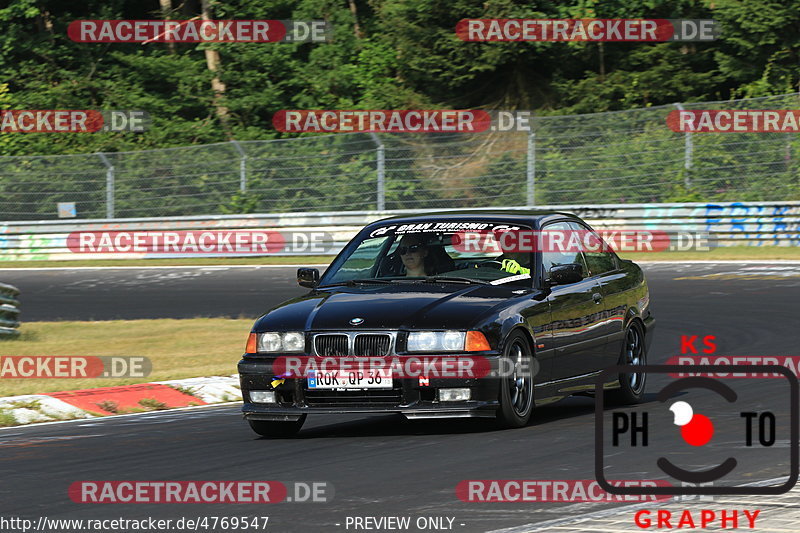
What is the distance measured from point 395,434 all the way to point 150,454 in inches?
64.0

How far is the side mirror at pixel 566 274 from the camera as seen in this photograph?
948 centimetres

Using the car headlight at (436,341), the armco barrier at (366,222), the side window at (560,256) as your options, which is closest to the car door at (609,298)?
the side window at (560,256)

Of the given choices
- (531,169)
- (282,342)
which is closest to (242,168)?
(531,169)

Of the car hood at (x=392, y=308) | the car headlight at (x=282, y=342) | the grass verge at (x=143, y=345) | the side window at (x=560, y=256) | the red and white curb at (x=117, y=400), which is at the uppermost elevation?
the side window at (x=560, y=256)

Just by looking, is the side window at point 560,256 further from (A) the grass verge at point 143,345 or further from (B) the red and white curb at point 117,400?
(A) the grass verge at point 143,345

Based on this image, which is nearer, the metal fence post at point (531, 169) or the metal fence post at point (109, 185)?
the metal fence post at point (531, 169)

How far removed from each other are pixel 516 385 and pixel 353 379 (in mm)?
1108

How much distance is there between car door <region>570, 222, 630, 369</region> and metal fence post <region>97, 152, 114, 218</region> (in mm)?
21869

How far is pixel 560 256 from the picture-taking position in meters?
10.1

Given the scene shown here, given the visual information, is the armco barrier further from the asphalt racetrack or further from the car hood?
the car hood

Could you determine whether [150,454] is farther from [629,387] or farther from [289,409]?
[629,387]

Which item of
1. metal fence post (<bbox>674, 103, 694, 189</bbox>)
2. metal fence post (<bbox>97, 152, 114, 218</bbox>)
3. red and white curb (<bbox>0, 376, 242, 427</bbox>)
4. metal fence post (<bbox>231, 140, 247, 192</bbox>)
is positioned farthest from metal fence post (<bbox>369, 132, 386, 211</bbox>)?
red and white curb (<bbox>0, 376, 242, 427</bbox>)

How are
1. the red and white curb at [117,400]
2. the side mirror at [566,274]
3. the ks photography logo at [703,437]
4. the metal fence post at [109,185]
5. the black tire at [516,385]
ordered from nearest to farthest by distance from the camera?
1. the ks photography logo at [703,437]
2. the black tire at [516,385]
3. the side mirror at [566,274]
4. the red and white curb at [117,400]
5. the metal fence post at [109,185]

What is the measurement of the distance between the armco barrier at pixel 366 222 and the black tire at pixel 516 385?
17.7 m
